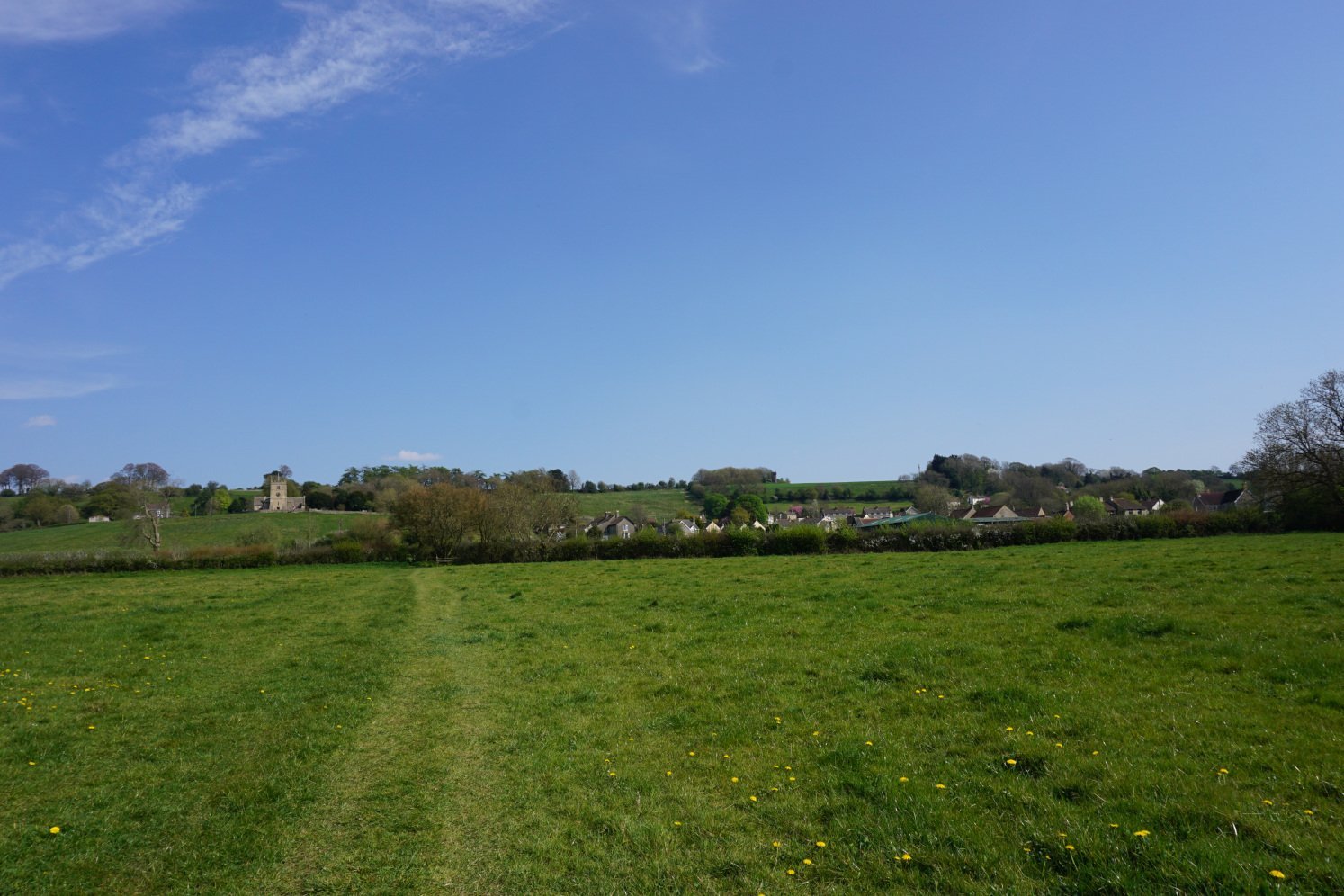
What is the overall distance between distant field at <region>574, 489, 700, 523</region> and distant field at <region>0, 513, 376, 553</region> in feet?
142

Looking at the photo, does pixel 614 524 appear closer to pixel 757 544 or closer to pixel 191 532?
pixel 191 532

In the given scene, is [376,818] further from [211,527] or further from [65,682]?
[211,527]

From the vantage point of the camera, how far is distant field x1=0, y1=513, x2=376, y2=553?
7212 centimetres

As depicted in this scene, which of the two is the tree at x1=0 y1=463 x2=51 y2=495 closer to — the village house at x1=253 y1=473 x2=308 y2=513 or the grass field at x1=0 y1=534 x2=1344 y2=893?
the village house at x1=253 y1=473 x2=308 y2=513

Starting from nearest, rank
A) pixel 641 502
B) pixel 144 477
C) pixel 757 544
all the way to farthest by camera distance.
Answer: pixel 757 544 → pixel 144 477 → pixel 641 502

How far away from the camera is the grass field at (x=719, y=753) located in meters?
5.32

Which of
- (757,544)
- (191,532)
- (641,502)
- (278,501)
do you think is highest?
(278,501)

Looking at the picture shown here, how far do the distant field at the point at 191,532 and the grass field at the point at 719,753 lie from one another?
6226cm

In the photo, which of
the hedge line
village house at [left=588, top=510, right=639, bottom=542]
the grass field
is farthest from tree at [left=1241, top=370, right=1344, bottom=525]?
village house at [left=588, top=510, right=639, bottom=542]

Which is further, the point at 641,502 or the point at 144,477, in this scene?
the point at 641,502

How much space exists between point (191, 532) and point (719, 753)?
3785 inches

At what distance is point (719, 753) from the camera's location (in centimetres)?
782

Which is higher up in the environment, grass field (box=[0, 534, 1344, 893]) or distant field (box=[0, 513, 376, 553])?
distant field (box=[0, 513, 376, 553])

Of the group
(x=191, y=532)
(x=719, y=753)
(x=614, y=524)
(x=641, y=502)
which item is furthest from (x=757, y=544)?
(x=641, y=502)
